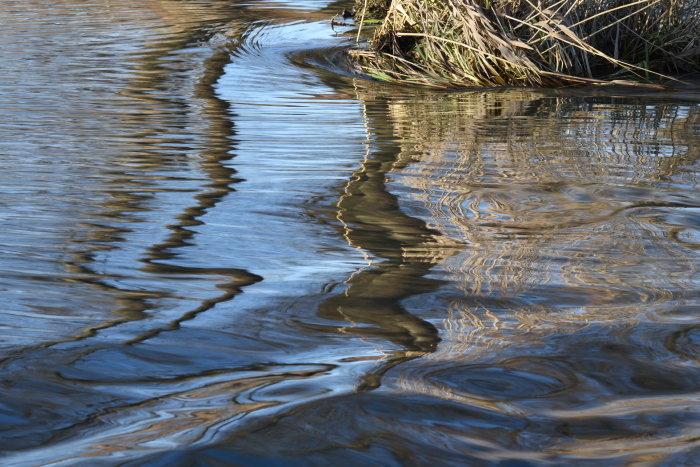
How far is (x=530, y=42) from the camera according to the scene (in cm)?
461

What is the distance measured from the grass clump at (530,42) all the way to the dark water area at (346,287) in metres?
0.88

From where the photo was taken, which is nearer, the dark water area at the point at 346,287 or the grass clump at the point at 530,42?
the dark water area at the point at 346,287

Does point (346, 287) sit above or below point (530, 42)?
below

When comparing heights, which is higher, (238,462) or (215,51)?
(215,51)

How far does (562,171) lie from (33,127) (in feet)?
6.03

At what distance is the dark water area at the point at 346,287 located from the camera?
1.13 meters

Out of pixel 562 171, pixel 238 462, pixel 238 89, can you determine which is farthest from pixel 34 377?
pixel 238 89

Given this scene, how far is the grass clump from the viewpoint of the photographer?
15.2 ft

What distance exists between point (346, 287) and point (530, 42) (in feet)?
10.4

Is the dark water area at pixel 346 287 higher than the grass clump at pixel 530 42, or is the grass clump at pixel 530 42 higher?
the grass clump at pixel 530 42

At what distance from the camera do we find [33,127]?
3.36 metres

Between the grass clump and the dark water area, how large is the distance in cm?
88

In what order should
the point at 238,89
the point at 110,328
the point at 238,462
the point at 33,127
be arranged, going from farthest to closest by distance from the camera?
the point at 238,89 < the point at 33,127 < the point at 110,328 < the point at 238,462

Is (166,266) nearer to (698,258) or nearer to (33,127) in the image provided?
(698,258)
